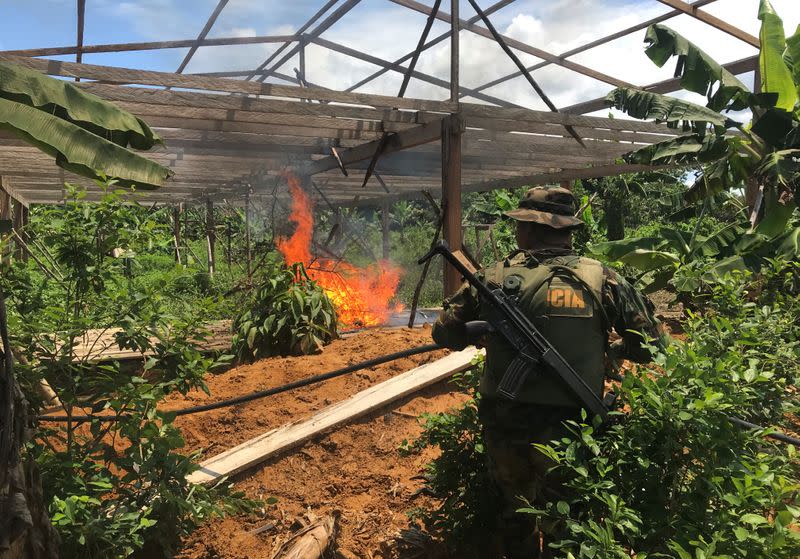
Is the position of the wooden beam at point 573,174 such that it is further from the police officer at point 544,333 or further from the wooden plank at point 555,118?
the police officer at point 544,333

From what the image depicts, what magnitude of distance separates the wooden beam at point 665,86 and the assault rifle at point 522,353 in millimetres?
7029

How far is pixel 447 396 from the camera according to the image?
613 cm

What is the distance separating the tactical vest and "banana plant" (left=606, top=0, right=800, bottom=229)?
5313mm

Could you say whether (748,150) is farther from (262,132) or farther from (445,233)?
(262,132)

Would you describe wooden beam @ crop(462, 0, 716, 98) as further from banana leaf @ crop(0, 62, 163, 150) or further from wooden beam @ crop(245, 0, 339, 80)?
banana leaf @ crop(0, 62, 163, 150)

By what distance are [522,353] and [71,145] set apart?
8.23 feet

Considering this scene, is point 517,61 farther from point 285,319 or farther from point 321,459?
point 321,459

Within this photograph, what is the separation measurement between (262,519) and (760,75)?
8141 millimetres

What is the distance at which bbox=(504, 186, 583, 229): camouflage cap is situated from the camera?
3.41 metres

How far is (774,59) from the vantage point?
7.54 m

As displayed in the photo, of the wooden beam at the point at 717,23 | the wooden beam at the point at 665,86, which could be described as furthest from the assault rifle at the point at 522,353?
the wooden beam at the point at 665,86

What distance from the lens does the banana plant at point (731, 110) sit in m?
7.59

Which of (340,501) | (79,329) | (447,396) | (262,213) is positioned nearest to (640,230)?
(262,213)

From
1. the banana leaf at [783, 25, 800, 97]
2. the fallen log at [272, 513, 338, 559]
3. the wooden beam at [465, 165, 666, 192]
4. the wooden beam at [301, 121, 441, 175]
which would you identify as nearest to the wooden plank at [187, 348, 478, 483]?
the fallen log at [272, 513, 338, 559]
